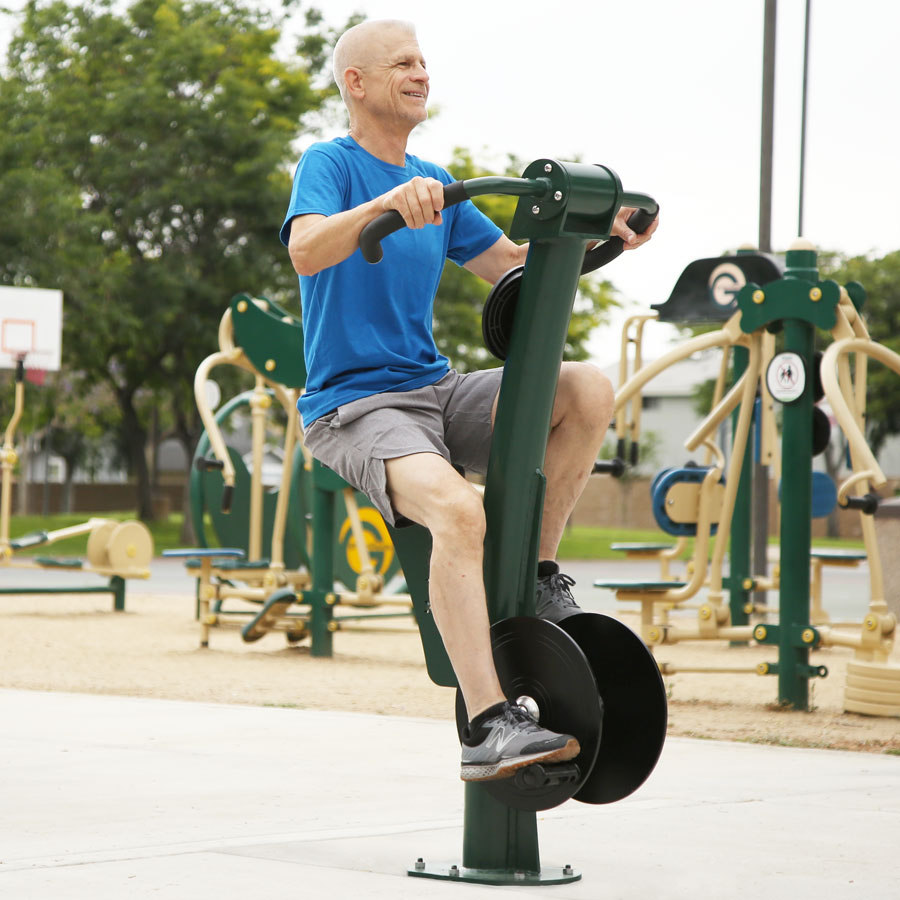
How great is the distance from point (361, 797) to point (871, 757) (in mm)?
2171

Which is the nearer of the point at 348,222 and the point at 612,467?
the point at 348,222

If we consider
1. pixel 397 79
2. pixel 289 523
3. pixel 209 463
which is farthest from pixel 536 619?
pixel 289 523

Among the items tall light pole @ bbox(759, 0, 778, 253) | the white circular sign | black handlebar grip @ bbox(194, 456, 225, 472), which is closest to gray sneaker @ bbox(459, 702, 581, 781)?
the white circular sign

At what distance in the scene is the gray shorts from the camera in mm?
3172

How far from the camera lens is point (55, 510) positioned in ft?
→ 172

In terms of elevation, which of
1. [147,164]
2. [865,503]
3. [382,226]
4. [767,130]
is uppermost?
[147,164]

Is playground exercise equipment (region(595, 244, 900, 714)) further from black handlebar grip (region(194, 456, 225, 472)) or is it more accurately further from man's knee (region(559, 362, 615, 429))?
man's knee (region(559, 362, 615, 429))

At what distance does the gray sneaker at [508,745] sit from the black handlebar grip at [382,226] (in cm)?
93

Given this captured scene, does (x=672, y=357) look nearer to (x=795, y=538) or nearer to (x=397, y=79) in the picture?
(x=795, y=538)

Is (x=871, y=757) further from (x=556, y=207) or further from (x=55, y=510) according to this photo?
(x=55, y=510)

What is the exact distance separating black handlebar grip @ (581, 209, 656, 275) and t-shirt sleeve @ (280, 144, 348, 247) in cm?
56

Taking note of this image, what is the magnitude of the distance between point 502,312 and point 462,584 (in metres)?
0.63

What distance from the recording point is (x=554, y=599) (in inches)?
129

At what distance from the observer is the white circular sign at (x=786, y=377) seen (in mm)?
7414
